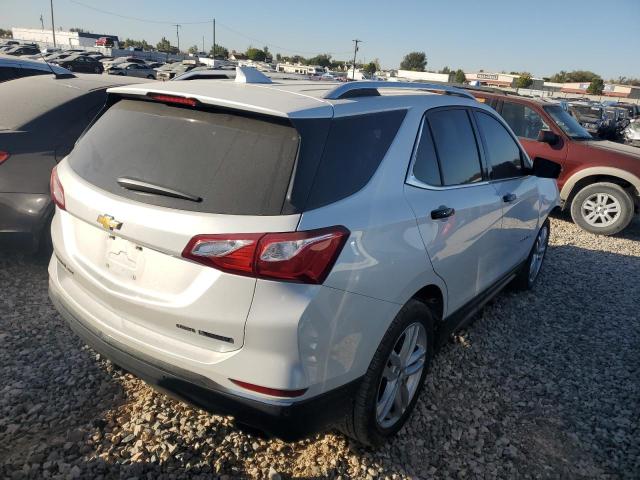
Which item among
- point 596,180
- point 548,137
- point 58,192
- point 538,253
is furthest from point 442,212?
point 596,180

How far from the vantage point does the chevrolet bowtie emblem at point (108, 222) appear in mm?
2059

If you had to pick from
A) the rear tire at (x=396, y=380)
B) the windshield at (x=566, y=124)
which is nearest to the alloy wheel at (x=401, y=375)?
the rear tire at (x=396, y=380)

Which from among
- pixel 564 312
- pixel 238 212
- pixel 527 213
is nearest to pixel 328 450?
pixel 238 212

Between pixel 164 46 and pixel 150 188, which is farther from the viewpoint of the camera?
pixel 164 46

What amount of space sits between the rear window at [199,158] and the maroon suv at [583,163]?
6851 millimetres

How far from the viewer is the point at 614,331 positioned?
4.32 m

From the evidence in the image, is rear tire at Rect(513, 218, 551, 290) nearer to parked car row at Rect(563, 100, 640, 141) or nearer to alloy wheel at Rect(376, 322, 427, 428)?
alloy wheel at Rect(376, 322, 427, 428)

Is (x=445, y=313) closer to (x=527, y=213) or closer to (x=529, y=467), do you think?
(x=529, y=467)

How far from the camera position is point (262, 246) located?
180 cm

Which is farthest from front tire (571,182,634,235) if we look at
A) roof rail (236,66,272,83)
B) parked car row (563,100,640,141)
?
parked car row (563,100,640,141)

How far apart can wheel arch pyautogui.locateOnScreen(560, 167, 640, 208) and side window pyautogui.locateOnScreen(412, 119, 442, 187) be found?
596 cm

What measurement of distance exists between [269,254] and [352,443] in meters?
1.34

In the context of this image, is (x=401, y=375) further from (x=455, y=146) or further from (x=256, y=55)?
(x=256, y=55)

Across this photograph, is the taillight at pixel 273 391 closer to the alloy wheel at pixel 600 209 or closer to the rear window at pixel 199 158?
the rear window at pixel 199 158
